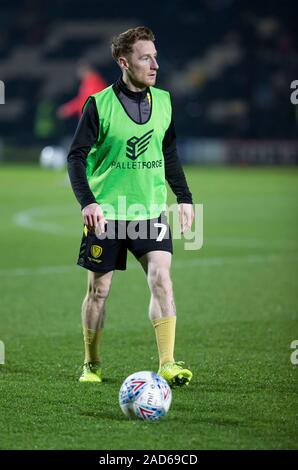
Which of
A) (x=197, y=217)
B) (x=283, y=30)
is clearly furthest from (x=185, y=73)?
(x=197, y=217)

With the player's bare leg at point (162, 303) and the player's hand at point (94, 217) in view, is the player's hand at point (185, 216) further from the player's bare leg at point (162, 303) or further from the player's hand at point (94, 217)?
the player's hand at point (94, 217)

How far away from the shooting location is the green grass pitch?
5711 millimetres

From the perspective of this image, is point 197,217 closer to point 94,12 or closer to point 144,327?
point 144,327

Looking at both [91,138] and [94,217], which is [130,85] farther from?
[94,217]

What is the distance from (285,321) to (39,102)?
34325 mm

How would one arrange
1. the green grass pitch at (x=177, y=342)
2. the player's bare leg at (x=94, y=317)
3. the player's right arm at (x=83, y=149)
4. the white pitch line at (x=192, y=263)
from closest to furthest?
the green grass pitch at (x=177, y=342)
the player's right arm at (x=83, y=149)
the player's bare leg at (x=94, y=317)
the white pitch line at (x=192, y=263)

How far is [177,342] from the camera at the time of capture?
8547 mm

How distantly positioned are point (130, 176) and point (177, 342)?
200cm

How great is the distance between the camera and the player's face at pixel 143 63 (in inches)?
271

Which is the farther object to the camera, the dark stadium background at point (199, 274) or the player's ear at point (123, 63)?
the player's ear at point (123, 63)

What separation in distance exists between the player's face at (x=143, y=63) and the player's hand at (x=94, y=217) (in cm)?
89

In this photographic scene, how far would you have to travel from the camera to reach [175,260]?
45.2 feet

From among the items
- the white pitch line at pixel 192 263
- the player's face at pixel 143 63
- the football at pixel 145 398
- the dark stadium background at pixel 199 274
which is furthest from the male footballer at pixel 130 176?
the white pitch line at pixel 192 263

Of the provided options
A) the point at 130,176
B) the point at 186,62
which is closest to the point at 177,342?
the point at 130,176
